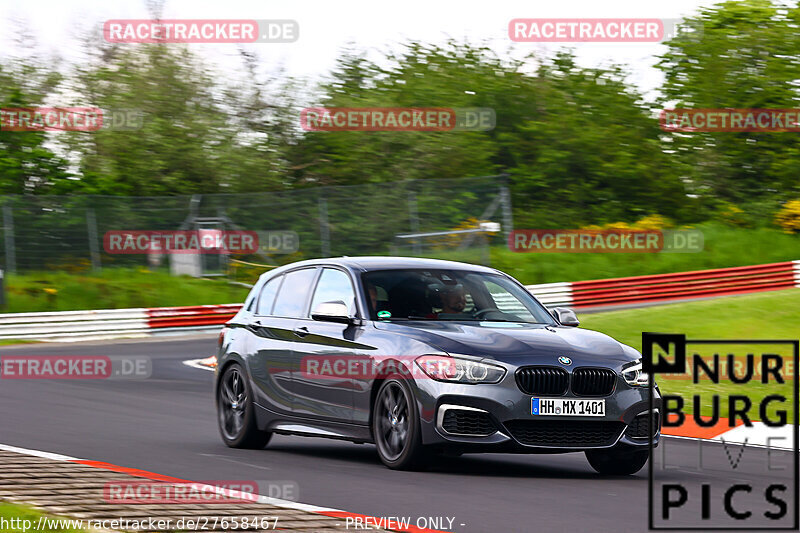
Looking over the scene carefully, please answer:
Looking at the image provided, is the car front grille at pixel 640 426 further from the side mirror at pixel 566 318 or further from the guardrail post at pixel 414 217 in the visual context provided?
the guardrail post at pixel 414 217

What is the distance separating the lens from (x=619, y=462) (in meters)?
10.2

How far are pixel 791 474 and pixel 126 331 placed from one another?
2108 centimetres

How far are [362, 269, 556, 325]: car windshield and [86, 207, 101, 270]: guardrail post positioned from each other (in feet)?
70.3

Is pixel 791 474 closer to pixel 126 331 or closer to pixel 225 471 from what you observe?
pixel 225 471

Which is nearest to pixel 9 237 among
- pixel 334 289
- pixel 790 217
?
pixel 334 289

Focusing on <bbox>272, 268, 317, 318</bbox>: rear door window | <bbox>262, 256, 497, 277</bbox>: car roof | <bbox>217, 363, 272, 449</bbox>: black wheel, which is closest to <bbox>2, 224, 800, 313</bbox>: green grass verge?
<bbox>217, 363, 272, 449</bbox>: black wheel

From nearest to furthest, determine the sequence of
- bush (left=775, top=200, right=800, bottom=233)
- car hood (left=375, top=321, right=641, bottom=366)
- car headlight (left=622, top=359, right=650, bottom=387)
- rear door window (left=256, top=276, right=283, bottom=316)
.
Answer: car hood (left=375, top=321, right=641, bottom=366)
car headlight (left=622, top=359, right=650, bottom=387)
rear door window (left=256, top=276, right=283, bottom=316)
bush (left=775, top=200, right=800, bottom=233)

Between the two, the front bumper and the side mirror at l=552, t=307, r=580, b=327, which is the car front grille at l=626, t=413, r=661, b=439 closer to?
the front bumper

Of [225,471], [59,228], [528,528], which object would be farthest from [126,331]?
[528,528]

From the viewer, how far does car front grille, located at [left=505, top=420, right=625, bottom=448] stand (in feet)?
31.3

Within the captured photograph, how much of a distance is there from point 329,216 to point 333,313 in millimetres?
22440

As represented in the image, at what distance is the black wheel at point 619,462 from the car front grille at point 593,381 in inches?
22.5

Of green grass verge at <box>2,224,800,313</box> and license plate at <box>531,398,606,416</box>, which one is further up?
license plate at <box>531,398,606,416</box>

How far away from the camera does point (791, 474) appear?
1026 centimetres
